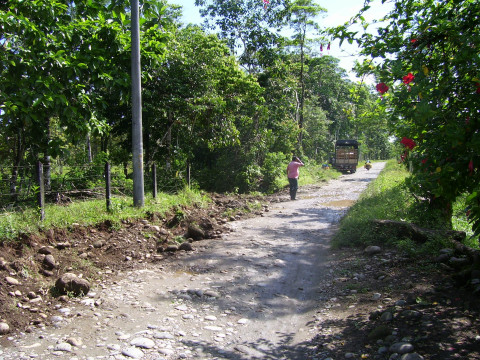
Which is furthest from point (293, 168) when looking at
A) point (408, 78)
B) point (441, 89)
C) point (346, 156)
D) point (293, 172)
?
point (346, 156)

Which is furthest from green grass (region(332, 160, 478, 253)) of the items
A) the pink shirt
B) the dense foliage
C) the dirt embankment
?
the pink shirt

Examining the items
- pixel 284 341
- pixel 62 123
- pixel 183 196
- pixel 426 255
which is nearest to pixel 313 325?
pixel 284 341

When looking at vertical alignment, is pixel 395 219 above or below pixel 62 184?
below

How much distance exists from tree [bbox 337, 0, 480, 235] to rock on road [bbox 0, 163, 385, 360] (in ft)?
7.02

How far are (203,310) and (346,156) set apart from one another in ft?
108

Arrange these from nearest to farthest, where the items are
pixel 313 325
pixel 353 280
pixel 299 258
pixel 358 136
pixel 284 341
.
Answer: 1. pixel 284 341
2. pixel 313 325
3. pixel 353 280
4. pixel 299 258
5. pixel 358 136

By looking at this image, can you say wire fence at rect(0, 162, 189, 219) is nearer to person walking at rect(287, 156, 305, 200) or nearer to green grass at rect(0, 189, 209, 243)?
green grass at rect(0, 189, 209, 243)

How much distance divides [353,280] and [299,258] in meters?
1.47

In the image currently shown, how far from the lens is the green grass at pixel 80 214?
5554mm

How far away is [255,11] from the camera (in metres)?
19.3

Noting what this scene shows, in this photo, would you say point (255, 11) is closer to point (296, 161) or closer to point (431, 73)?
point (296, 161)

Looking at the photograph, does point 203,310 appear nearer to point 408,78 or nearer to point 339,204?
point 408,78

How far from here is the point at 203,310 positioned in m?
4.78

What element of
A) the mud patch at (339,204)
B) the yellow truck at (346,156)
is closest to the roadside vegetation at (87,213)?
the mud patch at (339,204)
